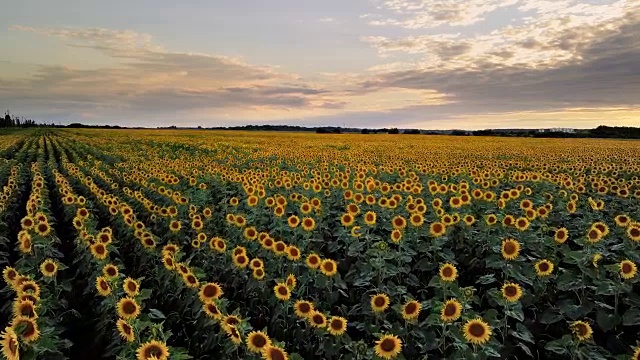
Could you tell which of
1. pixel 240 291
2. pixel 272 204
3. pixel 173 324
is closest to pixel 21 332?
pixel 173 324

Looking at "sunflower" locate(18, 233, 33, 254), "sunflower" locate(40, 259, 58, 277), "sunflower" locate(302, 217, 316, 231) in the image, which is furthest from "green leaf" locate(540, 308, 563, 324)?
"sunflower" locate(18, 233, 33, 254)

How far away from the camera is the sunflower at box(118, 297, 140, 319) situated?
448cm

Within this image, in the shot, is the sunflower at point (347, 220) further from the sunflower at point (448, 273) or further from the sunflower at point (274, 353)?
the sunflower at point (274, 353)

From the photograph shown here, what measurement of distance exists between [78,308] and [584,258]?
6312 millimetres

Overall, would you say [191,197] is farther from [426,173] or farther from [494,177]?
[494,177]

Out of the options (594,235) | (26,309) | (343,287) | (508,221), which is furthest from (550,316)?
(26,309)

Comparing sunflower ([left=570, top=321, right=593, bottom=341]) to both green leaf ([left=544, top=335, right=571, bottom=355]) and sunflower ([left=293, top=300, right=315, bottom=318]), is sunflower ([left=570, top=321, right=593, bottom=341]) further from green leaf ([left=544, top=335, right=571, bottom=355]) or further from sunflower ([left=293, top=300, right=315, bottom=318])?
sunflower ([left=293, top=300, right=315, bottom=318])

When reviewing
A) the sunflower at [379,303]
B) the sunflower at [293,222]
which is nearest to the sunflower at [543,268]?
the sunflower at [379,303]

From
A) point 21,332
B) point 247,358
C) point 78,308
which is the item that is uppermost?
point 21,332

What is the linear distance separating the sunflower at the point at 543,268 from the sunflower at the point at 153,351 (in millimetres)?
3966

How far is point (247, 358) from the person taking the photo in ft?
13.3

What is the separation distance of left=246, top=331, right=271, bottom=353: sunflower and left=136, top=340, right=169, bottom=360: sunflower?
643 millimetres

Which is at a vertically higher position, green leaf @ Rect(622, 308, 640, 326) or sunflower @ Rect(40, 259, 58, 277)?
sunflower @ Rect(40, 259, 58, 277)

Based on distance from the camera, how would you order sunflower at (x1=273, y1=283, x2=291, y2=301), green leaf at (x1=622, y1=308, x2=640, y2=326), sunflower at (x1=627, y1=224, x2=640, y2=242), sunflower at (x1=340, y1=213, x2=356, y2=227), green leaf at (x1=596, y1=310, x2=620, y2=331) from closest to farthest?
green leaf at (x1=622, y1=308, x2=640, y2=326)
green leaf at (x1=596, y1=310, x2=620, y2=331)
sunflower at (x1=273, y1=283, x2=291, y2=301)
sunflower at (x1=627, y1=224, x2=640, y2=242)
sunflower at (x1=340, y1=213, x2=356, y2=227)
